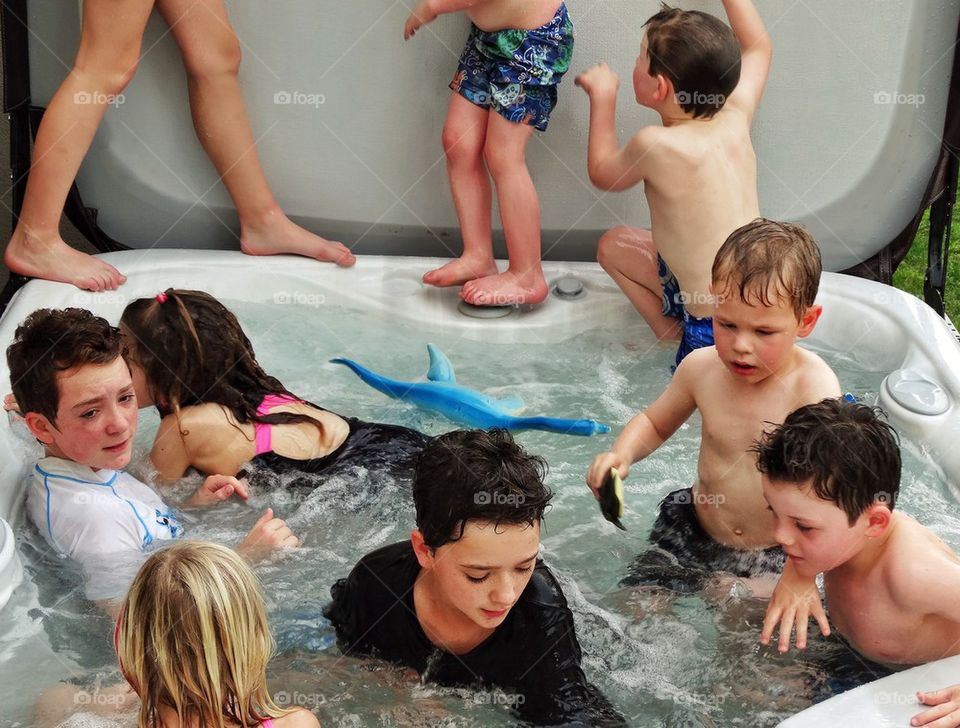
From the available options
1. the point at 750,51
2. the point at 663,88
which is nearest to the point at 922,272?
the point at 750,51

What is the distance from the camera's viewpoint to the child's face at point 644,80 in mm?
2338

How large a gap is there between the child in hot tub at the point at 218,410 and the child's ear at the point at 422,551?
50cm

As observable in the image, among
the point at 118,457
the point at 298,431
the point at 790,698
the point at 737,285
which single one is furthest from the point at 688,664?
the point at 118,457

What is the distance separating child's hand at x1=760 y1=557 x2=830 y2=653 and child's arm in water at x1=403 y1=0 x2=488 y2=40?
53.1 inches

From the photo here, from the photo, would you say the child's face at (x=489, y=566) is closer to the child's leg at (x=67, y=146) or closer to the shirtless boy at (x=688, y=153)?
the shirtless boy at (x=688, y=153)

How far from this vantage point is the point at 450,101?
269 cm

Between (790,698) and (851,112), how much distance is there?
5.09 feet

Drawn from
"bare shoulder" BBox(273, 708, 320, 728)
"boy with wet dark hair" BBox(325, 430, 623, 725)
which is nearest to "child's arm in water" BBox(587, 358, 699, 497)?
"boy with wet dark hair" BBox(325, 430, 623, 725)

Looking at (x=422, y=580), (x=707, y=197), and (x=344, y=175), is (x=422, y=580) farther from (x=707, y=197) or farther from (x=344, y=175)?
(x=344, y=175)

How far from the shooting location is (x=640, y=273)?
2562 mm

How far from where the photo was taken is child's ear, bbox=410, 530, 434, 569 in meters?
1.53
